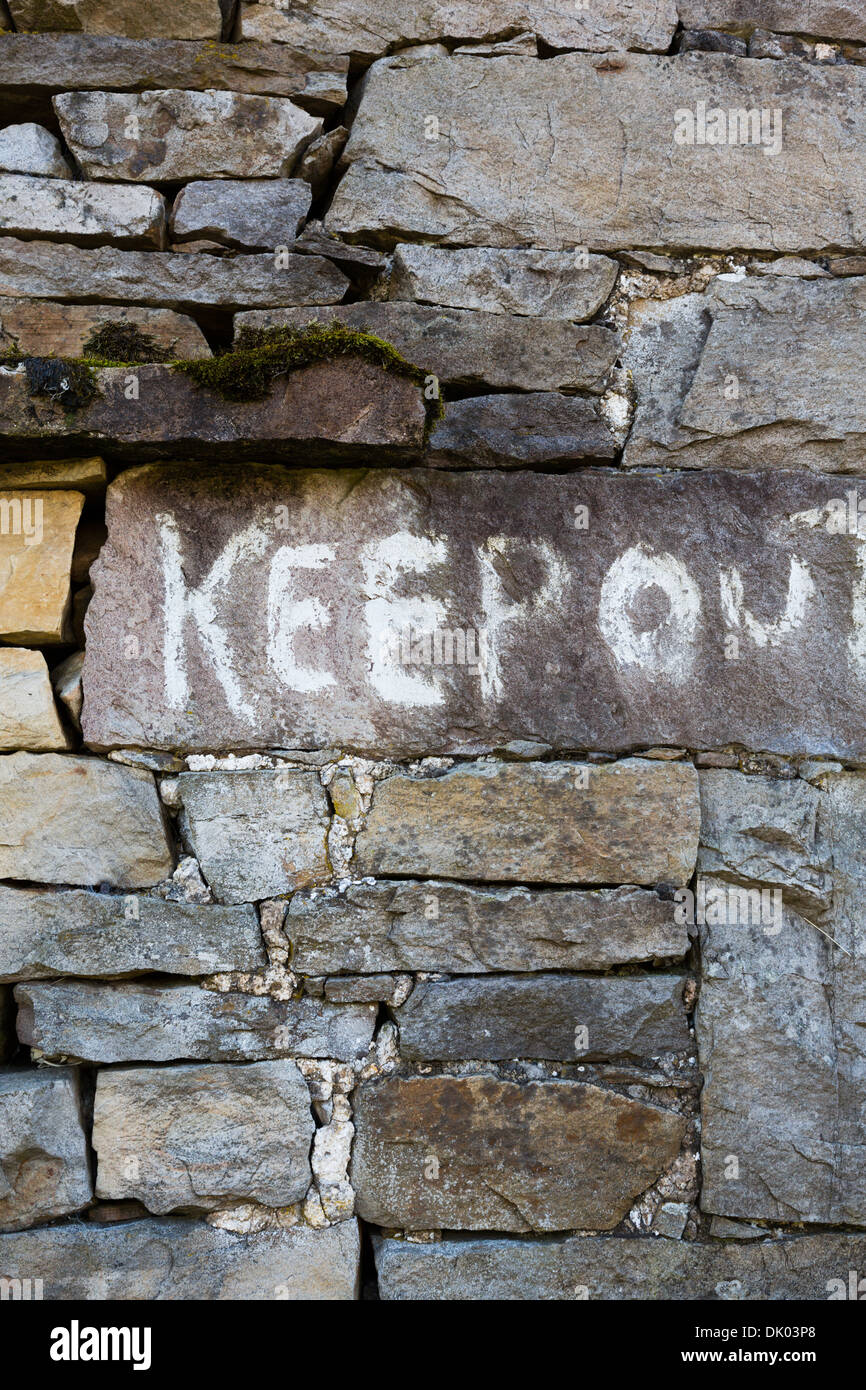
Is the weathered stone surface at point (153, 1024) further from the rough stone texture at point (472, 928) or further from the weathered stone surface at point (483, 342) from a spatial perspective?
the weathered stone surface at point (483, 342)

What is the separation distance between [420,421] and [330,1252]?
1.87 m

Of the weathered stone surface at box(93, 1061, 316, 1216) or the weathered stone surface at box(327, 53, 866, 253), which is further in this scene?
the weathered stone surface at box(327, 53, 866, 253)

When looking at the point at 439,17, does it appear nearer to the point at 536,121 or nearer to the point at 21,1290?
the point at 536,121

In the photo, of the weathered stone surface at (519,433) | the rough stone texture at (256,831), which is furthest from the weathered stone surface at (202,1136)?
the weathered stone surface at (519,433)

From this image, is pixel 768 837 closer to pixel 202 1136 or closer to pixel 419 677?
pixel 419 677

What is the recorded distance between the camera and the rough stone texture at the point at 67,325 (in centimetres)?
237

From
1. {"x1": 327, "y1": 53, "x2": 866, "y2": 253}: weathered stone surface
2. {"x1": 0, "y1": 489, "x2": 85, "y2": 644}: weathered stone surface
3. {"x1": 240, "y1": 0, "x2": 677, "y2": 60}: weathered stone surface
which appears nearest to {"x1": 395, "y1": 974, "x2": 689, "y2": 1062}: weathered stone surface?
{"x1": 0, "y1": 489, "x2": 85, "y2": 644}: weathered stone surface

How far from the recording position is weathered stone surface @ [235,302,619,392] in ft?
7.81

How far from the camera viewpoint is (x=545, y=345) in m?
2.43

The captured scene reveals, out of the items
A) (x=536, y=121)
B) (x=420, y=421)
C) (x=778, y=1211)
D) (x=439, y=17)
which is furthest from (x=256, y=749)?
(x=439, y=17)

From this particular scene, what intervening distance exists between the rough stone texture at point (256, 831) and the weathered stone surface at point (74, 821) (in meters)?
0.11

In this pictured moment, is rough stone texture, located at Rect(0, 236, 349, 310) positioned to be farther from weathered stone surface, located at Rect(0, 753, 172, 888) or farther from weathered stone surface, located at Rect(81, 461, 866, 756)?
weathered stone surface, located at Rect(0, 753, 172, 888)

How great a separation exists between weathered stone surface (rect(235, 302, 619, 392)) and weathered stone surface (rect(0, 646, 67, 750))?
3.15 ft

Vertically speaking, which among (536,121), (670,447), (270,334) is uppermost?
(536,121)
